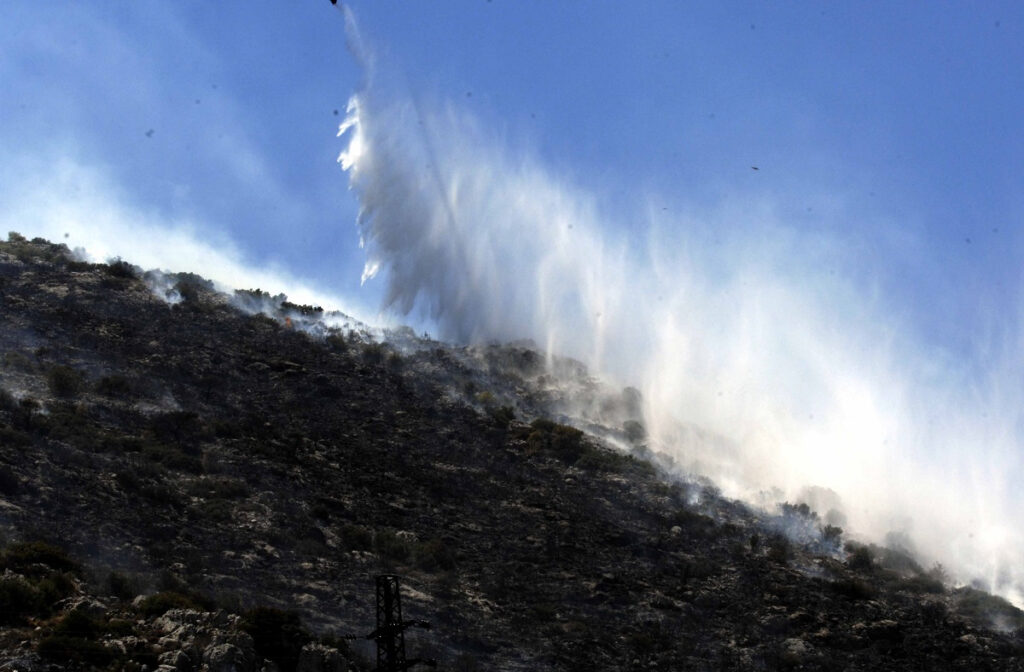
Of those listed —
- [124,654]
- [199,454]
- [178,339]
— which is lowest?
[124,654]

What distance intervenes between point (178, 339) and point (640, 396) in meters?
34.7

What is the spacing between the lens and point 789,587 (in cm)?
4844

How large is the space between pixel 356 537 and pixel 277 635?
11214mm

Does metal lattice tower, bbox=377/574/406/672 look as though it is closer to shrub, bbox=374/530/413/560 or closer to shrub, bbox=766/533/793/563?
shrub, bbox=374/530/413/560

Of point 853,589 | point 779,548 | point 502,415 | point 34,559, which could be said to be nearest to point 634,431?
point 502,415

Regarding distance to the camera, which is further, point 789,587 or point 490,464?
point 490,464

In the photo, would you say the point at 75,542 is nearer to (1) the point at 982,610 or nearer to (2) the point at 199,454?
(2) the point at 199,454

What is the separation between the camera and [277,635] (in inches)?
1423

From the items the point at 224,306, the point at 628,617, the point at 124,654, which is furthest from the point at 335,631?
the point at 224,306

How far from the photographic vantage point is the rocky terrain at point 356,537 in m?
37.2

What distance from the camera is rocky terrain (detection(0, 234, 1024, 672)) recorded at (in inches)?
1464

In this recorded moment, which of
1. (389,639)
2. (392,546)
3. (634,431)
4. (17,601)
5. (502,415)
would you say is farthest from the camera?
(634,431)

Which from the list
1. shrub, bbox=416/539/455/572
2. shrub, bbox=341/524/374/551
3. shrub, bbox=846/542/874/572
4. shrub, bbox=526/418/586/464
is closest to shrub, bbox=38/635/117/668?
shrub, bbox=341/524/374/551

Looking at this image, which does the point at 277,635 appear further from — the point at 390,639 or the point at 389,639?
the point at 390,639
